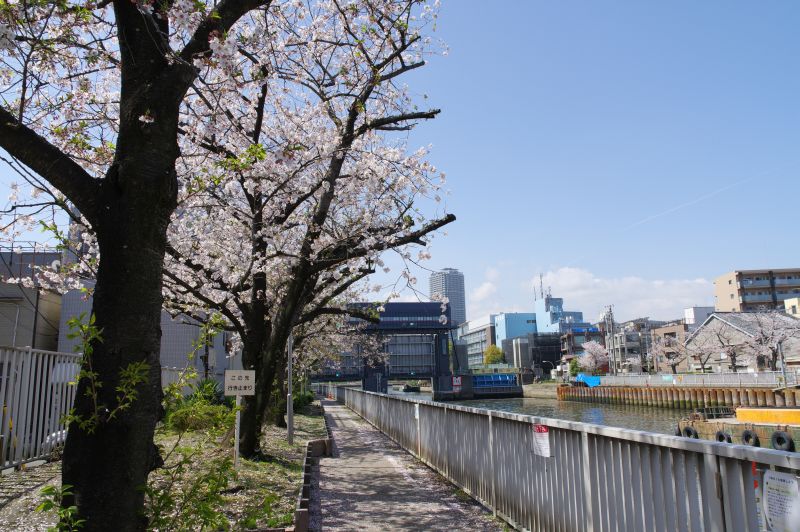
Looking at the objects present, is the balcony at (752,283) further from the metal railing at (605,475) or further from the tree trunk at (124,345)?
the tree trunk at (124,345)

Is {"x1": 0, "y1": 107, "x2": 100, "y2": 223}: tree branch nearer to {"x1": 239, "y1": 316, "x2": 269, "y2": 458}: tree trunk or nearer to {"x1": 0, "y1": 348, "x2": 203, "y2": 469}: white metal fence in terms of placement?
{"x1": 0, "y1": 348, "x2": 203, "y2": 469}: white metal fence

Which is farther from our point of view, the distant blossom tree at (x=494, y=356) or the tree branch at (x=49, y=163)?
the distant blossom tree at (x=494, y=356)

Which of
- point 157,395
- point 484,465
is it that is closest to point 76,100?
point 157,395

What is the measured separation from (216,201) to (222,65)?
8154 mm

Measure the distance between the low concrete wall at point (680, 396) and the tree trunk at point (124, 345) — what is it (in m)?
44.3

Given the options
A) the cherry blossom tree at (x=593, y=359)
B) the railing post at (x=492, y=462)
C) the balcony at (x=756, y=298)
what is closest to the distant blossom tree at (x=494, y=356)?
the cherry blossom tree at (x=593, y=359)

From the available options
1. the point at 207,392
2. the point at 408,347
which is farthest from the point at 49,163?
the point at 408,347

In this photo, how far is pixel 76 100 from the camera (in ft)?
26.0

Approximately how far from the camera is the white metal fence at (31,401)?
25.8 ft

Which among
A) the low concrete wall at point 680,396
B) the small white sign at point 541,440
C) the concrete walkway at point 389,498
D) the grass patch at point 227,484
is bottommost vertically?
the low concrete wall at point 680,396

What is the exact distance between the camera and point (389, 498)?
8695mm

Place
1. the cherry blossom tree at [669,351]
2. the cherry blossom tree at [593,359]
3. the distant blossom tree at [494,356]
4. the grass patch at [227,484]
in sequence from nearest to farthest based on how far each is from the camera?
1. the grass patch at [227,484]
2. the cherry blossom tree at [669,351]
3. the cherry blossom tree at [593,359]
4. the distant blossom tree at [494,356]

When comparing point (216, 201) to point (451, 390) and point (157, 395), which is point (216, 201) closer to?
point (157, 395)

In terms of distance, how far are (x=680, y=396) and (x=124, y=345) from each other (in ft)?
176
